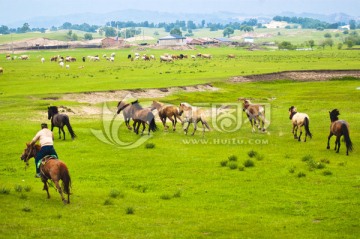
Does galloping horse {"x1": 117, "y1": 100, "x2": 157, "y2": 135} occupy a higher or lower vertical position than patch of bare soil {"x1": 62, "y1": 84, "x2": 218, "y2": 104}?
higher

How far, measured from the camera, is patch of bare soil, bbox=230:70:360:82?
75.6 metres

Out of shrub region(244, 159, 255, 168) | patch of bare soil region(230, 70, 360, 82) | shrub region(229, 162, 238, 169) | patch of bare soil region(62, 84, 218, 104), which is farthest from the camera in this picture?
patch of bare soil region(230, 70, 360, 82)

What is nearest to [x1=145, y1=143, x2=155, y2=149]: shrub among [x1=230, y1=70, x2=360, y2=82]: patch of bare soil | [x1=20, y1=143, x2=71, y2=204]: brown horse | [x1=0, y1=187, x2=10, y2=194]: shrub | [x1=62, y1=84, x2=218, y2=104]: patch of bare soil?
[x1=20, y1=143, x2=71, y2=204]: brown horse

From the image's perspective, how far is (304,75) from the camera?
261 ft

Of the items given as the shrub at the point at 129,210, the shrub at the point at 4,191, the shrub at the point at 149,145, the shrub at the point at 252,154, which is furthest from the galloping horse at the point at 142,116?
the shrub at the point at 129,210

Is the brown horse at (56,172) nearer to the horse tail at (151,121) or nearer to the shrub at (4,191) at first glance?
the shrub at (4,191)

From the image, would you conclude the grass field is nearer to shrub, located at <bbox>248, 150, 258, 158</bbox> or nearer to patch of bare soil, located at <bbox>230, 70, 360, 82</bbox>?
shrub, located at <bbox>248, 150, 258, 158</bbox>

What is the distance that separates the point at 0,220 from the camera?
56.3ft

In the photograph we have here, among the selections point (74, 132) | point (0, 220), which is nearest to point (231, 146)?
point (74, 132)

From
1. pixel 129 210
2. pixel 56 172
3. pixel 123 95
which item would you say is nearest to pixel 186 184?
pixel 129 210

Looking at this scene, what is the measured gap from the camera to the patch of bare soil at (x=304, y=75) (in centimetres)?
7562

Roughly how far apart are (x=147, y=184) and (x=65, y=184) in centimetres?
496

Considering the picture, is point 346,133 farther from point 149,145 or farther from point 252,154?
point 149,145

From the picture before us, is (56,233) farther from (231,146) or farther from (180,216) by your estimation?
(231,146)
